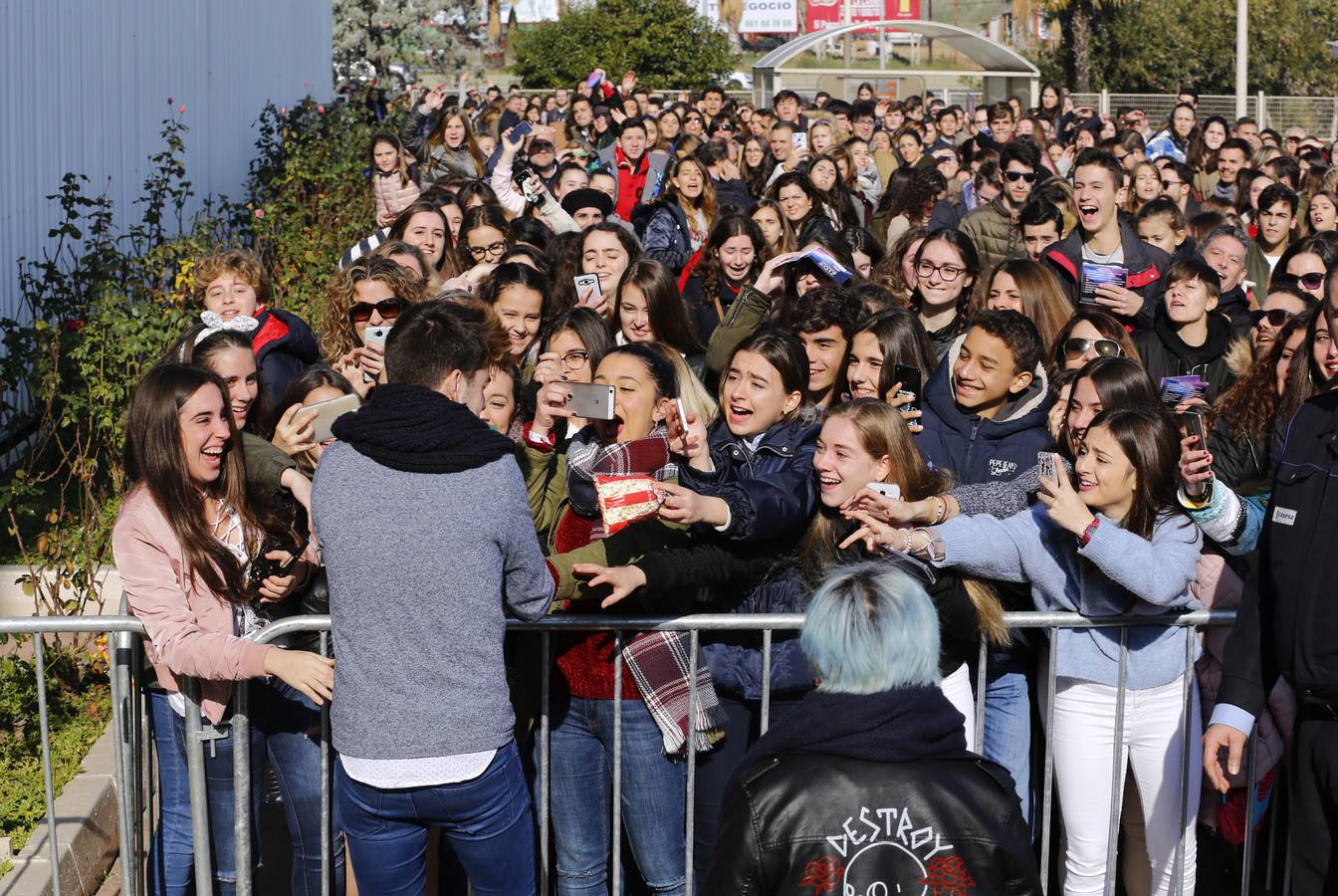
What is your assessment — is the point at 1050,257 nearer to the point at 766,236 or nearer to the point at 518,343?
the point at 766,236

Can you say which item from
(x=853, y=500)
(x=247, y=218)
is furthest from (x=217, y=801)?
(x=247, y=218)

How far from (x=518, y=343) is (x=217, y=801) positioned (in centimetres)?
265

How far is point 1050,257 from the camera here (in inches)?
308


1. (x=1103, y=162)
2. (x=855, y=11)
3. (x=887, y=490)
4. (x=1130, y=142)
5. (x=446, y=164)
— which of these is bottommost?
(x=887, y=490)

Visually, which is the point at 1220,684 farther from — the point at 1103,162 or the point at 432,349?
the point at 1103,162

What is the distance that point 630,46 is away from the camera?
42.3 meters

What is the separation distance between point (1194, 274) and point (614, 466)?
341cm

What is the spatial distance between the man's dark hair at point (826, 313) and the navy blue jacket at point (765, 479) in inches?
34.3

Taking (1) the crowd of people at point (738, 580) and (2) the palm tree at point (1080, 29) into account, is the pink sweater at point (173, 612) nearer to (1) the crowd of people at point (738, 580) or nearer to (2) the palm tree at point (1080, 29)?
(1) the crowd of people at point (738, 580)

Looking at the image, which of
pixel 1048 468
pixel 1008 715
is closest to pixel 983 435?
pixel 1048 468

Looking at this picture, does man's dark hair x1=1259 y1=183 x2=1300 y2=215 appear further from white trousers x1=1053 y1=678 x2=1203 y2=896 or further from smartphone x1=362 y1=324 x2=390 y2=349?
smartphone x1=362 y1=324 x2=390 y2=349

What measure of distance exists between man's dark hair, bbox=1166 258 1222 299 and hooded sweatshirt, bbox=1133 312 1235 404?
169 mm

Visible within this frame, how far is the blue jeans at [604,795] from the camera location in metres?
4.37

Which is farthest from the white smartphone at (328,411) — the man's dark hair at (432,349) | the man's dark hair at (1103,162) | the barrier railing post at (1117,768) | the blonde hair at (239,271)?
the man's dark hair at (1103,162)
